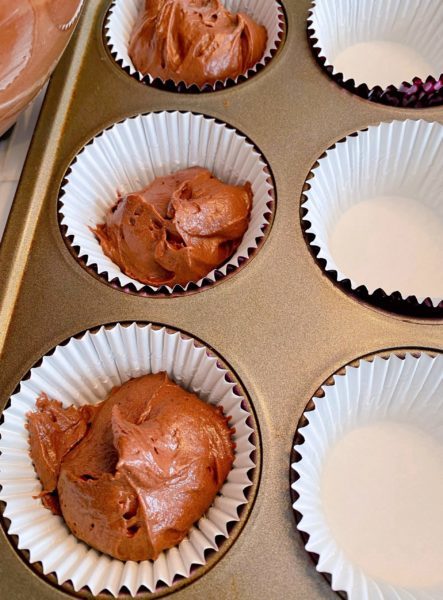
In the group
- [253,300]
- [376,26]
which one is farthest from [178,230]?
[376,26]

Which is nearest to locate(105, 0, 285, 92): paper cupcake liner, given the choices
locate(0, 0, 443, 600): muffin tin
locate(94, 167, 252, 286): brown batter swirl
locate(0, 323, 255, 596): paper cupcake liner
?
locate(0, 0, 443, 600): muffin tin

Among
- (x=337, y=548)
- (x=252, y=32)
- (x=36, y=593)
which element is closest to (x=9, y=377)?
(x=36, y=593)

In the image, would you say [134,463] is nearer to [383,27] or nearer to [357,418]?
[357,418]

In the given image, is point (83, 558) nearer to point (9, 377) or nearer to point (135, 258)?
point (9, 377)

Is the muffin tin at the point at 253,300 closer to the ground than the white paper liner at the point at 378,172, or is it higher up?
closer to the ground

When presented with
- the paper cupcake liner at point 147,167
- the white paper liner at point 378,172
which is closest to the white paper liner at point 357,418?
the white paper liner at point 378,172

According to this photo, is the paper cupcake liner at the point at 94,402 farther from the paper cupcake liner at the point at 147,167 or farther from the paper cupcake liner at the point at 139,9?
the paper cupcake liner at the point at 139,9
